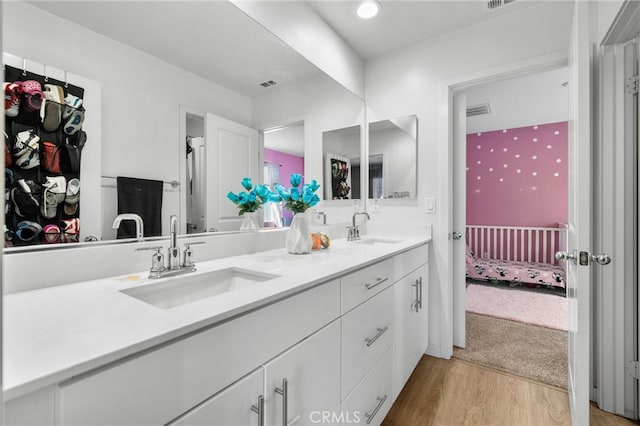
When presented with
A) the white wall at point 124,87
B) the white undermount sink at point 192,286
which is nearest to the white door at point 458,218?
the white undermount sink at point 192,286

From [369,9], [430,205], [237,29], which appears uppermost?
[369,9]

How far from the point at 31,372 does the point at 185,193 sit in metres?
0.88

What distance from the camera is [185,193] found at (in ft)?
4.14

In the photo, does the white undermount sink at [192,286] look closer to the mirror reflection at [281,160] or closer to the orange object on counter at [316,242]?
the mirror reflection at [281,160]

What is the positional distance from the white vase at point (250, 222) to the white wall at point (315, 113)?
1.52 ft

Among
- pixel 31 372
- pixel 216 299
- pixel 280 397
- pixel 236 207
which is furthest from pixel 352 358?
pixel 31 372

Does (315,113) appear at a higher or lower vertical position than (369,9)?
lower

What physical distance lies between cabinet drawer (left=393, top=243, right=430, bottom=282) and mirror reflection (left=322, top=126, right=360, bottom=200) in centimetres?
72

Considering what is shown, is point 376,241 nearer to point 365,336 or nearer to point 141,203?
point 365,336

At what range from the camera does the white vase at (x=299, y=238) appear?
1583 millimetres

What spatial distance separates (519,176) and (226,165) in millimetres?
4640

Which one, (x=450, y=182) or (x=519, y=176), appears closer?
(x=450, y=182)

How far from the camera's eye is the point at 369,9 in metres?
1.92

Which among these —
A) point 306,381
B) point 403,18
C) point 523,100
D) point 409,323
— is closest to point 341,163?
point 403,18
